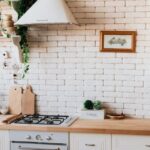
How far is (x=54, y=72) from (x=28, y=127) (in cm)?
76

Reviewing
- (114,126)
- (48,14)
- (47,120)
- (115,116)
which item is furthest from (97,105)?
(48,14)

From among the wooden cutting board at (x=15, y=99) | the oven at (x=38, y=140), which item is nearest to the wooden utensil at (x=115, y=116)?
the oven at (x=38, y=140)

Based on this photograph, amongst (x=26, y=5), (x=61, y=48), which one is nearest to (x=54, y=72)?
(x=61, y=48)

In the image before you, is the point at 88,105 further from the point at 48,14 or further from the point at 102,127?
the point at 48,14

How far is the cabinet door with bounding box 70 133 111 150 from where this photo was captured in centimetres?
298

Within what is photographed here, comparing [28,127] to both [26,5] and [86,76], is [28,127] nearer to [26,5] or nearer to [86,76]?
[86,76]

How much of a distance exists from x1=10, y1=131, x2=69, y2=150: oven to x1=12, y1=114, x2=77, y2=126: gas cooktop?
0.13 m

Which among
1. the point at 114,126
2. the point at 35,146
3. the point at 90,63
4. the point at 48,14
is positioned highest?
the point at 48,14

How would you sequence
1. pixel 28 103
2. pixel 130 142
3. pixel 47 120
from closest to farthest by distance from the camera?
1. pixel 130 142
2. pixel 47 120
3. pixel 28 103

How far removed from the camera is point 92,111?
338cm

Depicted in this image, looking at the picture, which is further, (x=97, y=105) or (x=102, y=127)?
(x=97, y=105)

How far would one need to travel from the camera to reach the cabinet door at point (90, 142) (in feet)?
9.78

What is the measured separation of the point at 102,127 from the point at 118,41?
0.93m

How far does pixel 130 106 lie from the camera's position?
11.3 feet
